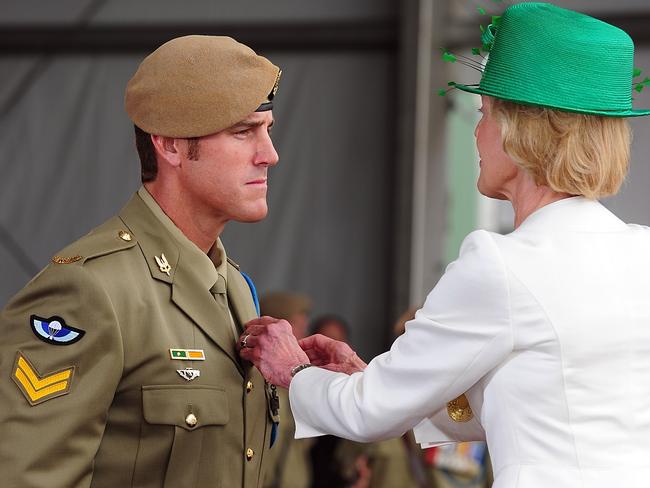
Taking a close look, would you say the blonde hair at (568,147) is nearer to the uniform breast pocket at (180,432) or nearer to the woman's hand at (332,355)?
the woman's hand at (332,355)

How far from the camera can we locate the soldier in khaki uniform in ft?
7.29

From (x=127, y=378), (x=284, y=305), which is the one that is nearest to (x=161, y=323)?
(x=127, y=378)

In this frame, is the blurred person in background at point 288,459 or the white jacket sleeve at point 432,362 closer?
the white jacket sleeve at point 432,362

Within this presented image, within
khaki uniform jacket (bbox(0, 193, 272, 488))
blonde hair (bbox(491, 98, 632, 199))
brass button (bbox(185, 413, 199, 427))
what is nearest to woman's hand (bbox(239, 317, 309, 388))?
khaki uniform jacket (bbox(0, 193, 272, 488))

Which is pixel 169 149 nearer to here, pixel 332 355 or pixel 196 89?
pixel 196 89

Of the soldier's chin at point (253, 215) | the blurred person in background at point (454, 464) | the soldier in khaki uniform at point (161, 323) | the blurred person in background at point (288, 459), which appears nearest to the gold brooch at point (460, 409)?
the soldier in khaki uniform at point (161, 323)

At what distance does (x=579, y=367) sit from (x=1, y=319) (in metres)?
1.06

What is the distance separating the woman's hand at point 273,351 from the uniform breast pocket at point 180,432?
0.34ft

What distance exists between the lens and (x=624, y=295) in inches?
86.0

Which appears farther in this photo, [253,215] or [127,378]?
[253,215]

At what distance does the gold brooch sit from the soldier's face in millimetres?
541

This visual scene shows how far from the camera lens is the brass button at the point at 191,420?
237 cm

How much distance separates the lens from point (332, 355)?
2.69 m

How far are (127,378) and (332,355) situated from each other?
531 millimetres
